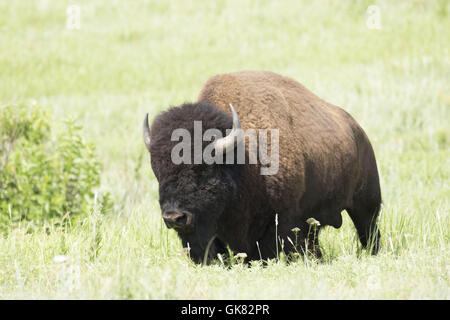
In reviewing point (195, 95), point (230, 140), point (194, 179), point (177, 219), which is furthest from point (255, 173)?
point (195, 95)

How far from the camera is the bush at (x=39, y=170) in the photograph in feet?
25.8

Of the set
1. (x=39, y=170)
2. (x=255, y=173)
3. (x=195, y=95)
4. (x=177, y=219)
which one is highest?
(x=195, y=95)

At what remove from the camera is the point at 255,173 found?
525 cm

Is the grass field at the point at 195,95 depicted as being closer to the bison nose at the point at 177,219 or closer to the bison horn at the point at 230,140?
the bison nose at the point at 177,219

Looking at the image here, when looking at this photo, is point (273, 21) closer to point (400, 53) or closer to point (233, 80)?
point (400, 53)

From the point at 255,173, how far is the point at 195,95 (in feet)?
33.4

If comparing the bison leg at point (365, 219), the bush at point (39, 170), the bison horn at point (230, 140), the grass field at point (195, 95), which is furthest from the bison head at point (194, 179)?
the bush at point (39, 170)

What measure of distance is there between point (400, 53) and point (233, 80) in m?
13.8

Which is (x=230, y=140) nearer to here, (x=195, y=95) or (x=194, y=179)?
(x=194, y=179)

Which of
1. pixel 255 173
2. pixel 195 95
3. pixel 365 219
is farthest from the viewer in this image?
pixel 195 95

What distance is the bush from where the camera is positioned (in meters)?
7.87

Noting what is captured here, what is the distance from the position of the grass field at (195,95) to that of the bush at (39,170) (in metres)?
0.66

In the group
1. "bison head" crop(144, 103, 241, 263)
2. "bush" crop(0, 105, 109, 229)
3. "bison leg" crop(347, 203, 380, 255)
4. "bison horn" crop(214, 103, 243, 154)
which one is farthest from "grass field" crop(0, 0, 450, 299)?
"bison horn" crop(214, 103, 243, 154)

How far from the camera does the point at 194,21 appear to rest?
74.0ft
